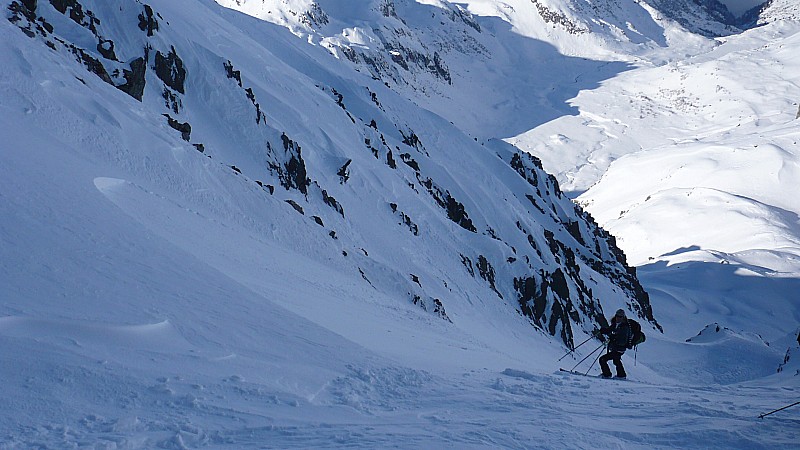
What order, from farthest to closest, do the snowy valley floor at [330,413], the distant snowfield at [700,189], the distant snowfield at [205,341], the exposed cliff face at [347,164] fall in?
the distant snowfield at [700,189] → the exposed cliff face at [347,164] → the distant snowfield at [205,341] → the snowy valley floor at [330,413]

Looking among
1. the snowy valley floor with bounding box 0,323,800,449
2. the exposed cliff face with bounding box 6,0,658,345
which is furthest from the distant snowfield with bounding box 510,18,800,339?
the snowy valley floor with bounding box 0,323,800,449

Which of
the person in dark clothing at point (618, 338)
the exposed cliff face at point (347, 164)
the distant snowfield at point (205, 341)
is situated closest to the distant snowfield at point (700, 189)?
the exposed cliff face at point (347, 164)

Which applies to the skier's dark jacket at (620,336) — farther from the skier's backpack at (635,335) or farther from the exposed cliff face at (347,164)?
the exposed cliff face at (347,164)

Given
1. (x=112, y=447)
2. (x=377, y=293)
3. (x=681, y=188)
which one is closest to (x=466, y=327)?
(x=377, y=293)

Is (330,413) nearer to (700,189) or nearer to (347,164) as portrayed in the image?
(347,164)

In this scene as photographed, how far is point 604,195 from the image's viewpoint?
14038 cm

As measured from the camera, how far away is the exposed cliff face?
2166 centimetres

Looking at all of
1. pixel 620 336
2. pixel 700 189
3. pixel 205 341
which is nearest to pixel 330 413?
pixel 205 341

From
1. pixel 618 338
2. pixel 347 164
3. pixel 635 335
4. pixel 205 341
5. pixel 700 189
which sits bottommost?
pixel 700 189

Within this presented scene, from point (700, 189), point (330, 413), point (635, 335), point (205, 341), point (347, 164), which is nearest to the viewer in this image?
point (330, 413)

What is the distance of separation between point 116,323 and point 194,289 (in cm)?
178

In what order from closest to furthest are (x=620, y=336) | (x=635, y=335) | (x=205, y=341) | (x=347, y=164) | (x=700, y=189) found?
(x=205, y=341) → (x=635, y=335) → (x=620, y=336) → (x=347, y=164) → (x=700, y=189)

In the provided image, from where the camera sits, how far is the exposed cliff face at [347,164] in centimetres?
2166

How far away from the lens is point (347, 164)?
1249 inches
